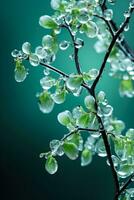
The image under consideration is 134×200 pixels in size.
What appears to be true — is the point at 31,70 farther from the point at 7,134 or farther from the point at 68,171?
the point at 68,171

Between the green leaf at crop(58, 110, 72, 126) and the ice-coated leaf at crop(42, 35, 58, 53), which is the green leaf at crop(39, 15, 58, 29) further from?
the green leaf at crop(58, 110, 72, 126)

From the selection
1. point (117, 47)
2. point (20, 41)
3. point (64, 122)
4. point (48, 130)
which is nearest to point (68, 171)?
point (48, 130)

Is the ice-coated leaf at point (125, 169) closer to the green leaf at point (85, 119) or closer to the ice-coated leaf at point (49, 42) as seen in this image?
the green leaf at point (85, 119)

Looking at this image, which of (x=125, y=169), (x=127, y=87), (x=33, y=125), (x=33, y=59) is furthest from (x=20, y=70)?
(x=33, y=125)

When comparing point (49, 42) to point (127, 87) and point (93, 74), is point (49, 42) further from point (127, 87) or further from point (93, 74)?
point (127, 87)

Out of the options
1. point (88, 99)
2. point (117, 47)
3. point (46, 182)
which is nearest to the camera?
point (88, 99)

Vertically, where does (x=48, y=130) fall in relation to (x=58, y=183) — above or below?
above

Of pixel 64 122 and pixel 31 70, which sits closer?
pixel 64 122

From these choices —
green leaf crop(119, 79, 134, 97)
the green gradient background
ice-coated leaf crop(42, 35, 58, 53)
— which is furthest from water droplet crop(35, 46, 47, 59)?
the green gradient background

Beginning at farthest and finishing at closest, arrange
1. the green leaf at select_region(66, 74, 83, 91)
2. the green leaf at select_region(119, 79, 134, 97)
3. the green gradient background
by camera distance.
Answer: the green gradient background, the green leaf at select_region(119, 79, 134, 97), the green leaf at select_region(66, 74, 83, 91)
